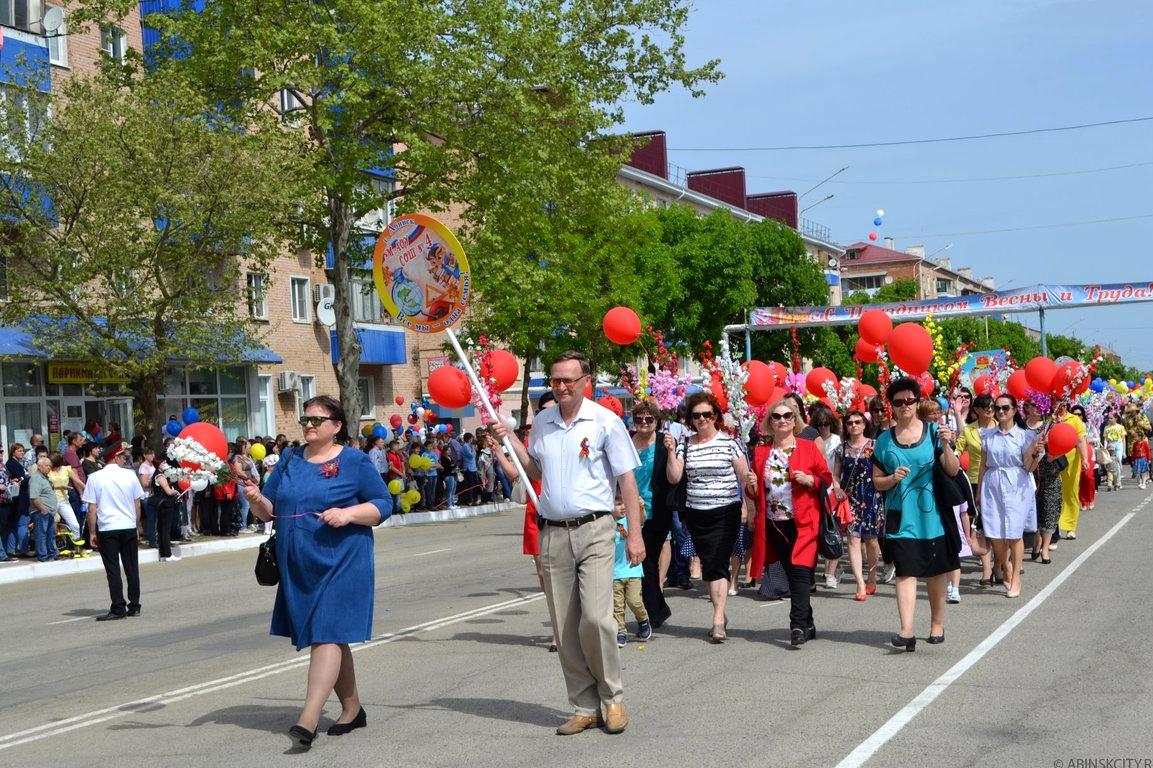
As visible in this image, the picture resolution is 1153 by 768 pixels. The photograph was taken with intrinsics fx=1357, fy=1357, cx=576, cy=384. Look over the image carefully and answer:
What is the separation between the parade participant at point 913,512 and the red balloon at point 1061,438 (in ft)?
13.5

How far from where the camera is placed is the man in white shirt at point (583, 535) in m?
6.96

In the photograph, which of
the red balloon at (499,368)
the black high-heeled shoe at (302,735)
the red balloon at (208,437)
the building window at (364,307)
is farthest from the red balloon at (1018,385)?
the building window at (364,307)

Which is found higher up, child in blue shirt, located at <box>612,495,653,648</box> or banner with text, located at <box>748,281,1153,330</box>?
banner with text, located at <box>748,281,1153,330</box>

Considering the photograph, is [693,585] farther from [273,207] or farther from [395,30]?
[395,30]

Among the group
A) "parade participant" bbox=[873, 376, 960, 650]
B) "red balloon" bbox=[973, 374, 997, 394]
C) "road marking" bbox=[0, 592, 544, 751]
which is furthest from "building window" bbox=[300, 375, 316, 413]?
"parade participant" bbox=[873, 376, 960, 650]

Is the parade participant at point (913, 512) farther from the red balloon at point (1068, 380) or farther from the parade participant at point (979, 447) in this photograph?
the red balloon at point (1068, 380)

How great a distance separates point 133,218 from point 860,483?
15372mm

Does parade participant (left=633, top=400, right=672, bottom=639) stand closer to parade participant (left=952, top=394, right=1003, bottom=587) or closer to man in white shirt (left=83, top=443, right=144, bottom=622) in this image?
parade participant (left=952, top=394, right=1003, bottom=587)

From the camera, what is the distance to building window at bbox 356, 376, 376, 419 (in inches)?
1752

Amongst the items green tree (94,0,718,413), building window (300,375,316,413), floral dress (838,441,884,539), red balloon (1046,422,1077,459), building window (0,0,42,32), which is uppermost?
building window (0,0,42,32)

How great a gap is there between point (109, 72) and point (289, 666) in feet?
71.6

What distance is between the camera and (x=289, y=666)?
9789 millimetres

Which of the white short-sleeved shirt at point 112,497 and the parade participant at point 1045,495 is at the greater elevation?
the white short-sleeved shirt at point 112,497

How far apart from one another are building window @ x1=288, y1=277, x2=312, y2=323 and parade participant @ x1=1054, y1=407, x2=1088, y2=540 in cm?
2755
